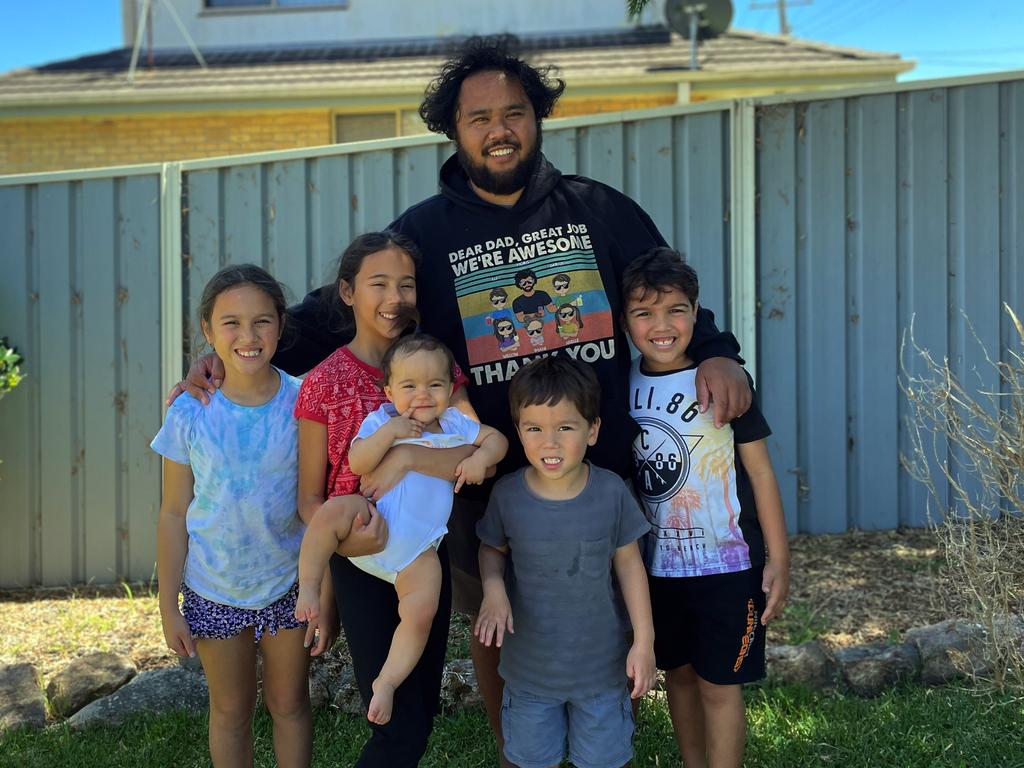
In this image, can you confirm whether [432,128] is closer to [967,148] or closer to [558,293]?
[558,293]

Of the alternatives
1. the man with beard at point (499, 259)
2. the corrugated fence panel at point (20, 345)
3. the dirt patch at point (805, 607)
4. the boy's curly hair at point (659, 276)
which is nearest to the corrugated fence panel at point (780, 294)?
the dirt patch at point (805, 607)

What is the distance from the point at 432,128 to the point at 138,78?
806cm

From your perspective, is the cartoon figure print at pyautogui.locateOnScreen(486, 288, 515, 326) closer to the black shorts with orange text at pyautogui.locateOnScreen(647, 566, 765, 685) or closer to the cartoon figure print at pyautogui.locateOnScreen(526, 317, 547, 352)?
the cartoon figure print at pyautogui.locateOnScreen(526, 317, 547, 352)

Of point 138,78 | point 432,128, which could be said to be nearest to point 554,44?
point 138,78

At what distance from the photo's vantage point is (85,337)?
17.6 ft

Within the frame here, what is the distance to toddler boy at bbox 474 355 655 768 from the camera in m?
2.50

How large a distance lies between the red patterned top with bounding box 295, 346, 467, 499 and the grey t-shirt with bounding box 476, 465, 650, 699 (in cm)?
45

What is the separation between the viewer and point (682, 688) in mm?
2799

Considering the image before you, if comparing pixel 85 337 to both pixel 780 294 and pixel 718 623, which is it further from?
pixel 718 623

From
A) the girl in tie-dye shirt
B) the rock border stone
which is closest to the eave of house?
the rock border stone

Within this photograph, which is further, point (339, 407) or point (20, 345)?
point (20, 345)

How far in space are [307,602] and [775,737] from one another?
72.8 inches

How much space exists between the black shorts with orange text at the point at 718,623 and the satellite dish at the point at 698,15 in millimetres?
7896

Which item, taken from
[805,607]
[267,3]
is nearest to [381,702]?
[805,607]
